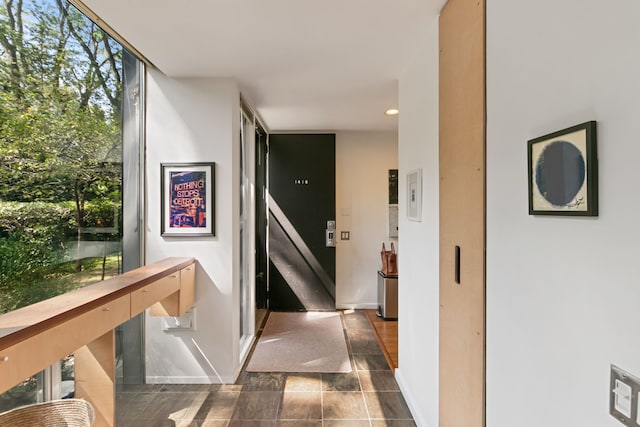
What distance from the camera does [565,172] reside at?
932 millimetres

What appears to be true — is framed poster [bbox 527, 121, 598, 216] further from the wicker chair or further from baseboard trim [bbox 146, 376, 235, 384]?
baseboard trim [bbox 146, 376, 235, 384]

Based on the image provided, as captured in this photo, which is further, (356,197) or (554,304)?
(356,197)

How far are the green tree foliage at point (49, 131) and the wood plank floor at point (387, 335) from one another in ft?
8.88

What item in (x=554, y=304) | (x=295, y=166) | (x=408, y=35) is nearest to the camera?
(x=554, y=304)

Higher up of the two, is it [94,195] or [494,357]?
[94,195]

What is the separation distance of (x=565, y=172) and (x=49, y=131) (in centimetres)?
236

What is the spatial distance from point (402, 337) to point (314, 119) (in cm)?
277

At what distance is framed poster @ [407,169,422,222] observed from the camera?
85.4 inches

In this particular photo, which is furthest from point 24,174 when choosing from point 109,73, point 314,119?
point 314,119

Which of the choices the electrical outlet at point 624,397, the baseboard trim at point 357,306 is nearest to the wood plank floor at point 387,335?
the baseboard trim at point 357,306

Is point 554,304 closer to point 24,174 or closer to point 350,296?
point 24,174

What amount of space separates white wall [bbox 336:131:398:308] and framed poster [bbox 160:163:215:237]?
7.82ft

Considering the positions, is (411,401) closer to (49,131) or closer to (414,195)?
(414,195)

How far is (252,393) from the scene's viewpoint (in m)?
2.52
